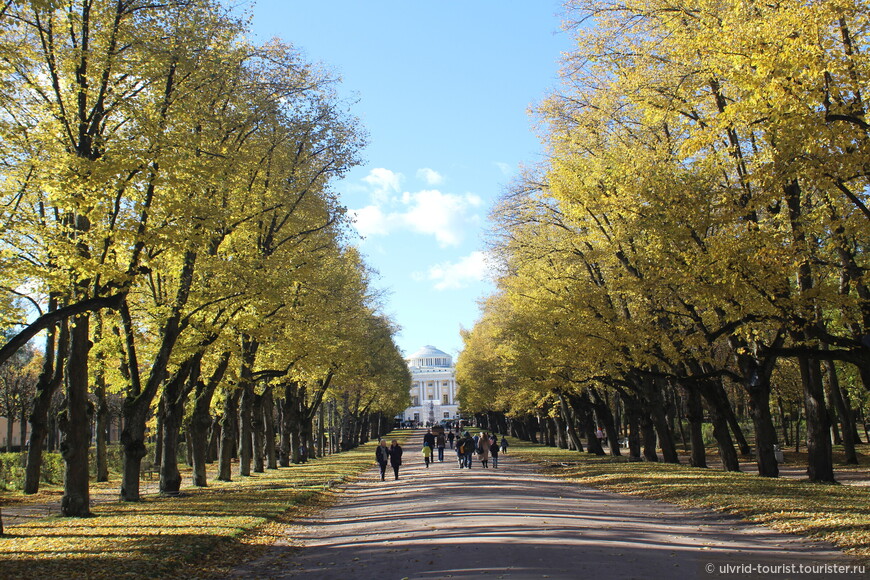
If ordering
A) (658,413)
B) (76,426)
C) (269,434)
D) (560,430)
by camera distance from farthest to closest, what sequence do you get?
(560,430) < (269,434) < (658,413) < (76,426)

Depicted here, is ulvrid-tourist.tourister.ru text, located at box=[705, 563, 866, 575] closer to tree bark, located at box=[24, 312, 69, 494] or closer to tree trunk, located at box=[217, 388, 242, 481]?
tree bark, located at box=[24, 312, 69, 494]

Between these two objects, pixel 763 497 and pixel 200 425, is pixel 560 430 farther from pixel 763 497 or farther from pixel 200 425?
pixel 763 497

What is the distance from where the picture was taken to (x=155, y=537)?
12.5 metres

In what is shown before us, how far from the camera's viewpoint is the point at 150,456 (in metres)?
37.8

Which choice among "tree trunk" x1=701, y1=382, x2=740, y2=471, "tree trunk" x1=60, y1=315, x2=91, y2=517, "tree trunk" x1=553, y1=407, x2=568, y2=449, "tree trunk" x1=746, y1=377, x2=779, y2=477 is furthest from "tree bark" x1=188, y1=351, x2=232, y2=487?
"tree trunk" x1=553, y1=407, x2=568, y2=449

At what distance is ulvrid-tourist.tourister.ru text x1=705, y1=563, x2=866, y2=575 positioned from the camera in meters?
8.55

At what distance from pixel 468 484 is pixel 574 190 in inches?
374

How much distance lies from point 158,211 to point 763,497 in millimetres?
14657

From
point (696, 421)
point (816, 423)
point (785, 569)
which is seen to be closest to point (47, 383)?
point (785, 569)

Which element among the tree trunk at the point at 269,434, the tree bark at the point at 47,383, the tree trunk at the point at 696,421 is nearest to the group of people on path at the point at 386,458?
the tree trunk at the point at 269,434

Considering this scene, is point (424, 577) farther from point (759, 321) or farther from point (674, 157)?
point (674, 157)

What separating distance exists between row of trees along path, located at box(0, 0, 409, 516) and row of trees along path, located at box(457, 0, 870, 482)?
26.5 feet

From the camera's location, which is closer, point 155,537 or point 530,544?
point 530,544

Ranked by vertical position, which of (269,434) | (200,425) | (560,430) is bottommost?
(560,430)
